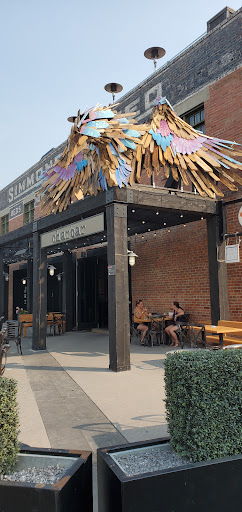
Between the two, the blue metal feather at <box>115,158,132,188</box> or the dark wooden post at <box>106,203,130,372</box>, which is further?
the blue metal feather at <box>115,158,132,188</box>

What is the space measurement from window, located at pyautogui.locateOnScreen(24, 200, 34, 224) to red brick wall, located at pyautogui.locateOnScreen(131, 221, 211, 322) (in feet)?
32.1

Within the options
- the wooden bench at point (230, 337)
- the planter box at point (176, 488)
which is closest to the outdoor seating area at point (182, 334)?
the wooden bench at point (230, 337)

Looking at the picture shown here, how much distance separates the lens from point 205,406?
2445 mm

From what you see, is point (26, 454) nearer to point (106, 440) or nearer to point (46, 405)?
point (106, 440)

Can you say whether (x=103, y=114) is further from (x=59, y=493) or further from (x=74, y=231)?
(x=59, y=493)

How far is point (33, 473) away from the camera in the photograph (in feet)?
7.58

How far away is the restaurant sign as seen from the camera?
855cm

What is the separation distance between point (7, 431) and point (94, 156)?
7.46m

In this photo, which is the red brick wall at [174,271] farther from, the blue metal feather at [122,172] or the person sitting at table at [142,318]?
the blue metal feather at [122,172]

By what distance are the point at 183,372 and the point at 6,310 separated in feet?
77.4

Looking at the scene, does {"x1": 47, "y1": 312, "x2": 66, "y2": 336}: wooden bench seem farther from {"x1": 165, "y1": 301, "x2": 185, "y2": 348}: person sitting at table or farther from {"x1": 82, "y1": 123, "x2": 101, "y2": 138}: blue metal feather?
{"x1": 82, "y1": 123, "x2": 101, "y2": 138}: blue metal feather

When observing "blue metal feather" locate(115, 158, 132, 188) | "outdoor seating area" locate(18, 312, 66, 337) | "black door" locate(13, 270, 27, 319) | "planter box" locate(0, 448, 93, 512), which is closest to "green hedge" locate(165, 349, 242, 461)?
"planter box" locate(0, 448, 93, 512)

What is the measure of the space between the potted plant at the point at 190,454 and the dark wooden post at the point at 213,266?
6.97 m

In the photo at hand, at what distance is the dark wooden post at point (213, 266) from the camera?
378 inches
